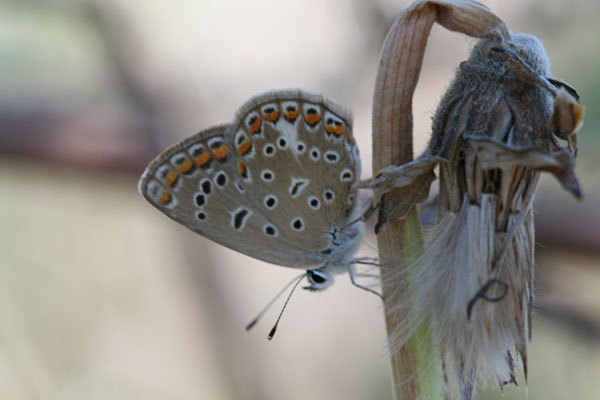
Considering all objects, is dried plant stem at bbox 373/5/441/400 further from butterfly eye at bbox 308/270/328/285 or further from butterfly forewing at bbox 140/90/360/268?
butterfly eye at bbox 308/270/328/285

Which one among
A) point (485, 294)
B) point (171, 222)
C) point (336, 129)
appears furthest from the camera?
point (171, 222)

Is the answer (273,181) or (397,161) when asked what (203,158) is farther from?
(397,161)

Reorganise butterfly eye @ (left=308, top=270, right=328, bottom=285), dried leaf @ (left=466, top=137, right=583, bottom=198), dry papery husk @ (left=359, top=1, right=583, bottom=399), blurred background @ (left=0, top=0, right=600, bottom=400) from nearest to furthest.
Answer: dried leaf @ (left=466, top=137, right=583, bottom=198), dry papery husk @ (left=359, top=1, right=583, bottom=399), butterfly eye @ (left=308, top=270, right=328, bottom=285), blurred background @ (left=0, top=0, right=600, bottom=400)

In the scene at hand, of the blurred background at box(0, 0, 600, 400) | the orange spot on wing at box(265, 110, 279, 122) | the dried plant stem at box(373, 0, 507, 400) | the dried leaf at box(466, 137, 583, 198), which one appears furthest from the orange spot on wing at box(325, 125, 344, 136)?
the blurred background at box(0, 0, 600, 400)

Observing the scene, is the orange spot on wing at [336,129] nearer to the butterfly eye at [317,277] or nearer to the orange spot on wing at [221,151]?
the orange spot on wing at [221,151]

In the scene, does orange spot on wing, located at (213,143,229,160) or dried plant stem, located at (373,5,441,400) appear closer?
dried plant stem, located at (373,5,441,400)

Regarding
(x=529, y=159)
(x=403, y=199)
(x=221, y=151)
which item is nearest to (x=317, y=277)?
(x=221, y=151)

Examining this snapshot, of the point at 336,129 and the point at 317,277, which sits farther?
the point at 317,277
